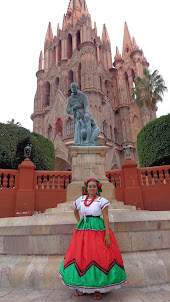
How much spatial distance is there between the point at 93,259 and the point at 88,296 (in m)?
0.53

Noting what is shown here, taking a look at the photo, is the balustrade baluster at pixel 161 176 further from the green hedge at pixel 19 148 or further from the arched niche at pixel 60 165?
the arched niche at pixel 60 165

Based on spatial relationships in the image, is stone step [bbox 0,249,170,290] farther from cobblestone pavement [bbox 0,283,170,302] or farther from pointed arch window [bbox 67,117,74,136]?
pointed arch window [bbox 67,117,74,136]

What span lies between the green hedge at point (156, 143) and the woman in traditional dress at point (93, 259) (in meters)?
9.69

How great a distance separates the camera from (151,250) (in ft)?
10.9

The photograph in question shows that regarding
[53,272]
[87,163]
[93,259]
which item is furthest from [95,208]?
[87,163]

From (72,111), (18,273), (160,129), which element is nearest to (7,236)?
(18,273)

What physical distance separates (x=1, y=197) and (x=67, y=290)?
20.1ft

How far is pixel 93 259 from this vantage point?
7.66ft

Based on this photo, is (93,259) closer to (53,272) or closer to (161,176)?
(53,272)

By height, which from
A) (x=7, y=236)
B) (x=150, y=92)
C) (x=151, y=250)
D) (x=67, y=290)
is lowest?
(x=67, y=290)

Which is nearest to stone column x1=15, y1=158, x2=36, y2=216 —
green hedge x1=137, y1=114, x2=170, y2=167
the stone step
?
the stone step

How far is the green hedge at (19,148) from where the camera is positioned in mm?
10820

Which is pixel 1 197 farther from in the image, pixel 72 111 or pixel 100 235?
pixel 100 235

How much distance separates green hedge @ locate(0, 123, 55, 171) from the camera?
10820 mm
